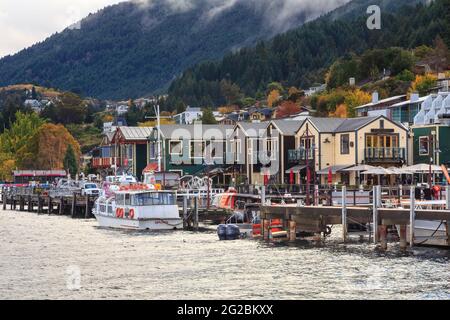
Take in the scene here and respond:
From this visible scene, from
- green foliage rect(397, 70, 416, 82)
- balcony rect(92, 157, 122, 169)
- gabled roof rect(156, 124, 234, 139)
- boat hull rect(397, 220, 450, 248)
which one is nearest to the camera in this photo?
boat hull rect(397, 220, 450, 248)

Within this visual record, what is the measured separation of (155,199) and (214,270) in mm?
29126

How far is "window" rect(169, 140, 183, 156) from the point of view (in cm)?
12006

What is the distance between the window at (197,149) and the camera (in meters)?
119

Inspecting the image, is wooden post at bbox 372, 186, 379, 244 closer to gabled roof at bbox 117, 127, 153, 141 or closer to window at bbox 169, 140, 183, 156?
window at bbox 169, 140, 183, 156

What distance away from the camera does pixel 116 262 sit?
54.8 meters

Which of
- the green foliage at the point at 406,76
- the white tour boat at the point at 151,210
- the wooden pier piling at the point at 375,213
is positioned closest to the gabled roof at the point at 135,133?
the white tour boat at the point at 151,210

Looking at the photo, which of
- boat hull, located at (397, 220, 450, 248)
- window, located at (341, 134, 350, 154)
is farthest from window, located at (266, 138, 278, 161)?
boat hull, located at (397, 220, 450, 248)

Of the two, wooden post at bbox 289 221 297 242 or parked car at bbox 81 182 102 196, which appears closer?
wooden post at bbox 289 221 297 242

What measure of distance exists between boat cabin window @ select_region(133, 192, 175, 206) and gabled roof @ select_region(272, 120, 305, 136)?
101 feet

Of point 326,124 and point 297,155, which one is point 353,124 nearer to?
point 326,124

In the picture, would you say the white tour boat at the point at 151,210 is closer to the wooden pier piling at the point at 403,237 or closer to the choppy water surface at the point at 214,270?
the choppy water surface at the point at 214,270

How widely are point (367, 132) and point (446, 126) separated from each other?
8202mm

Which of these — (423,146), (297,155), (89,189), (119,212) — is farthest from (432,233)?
(89,189)

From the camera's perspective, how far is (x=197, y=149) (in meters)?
120
